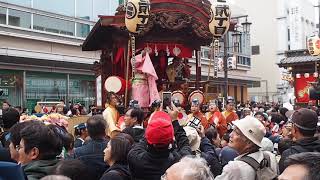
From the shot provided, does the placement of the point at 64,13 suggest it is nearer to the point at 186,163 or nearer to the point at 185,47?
the point at 185,47

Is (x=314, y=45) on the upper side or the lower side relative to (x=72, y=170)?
upper

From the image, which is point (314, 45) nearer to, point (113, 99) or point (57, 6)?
point (57, 6)

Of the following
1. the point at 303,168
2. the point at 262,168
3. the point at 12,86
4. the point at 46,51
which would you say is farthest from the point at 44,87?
the point at 303,168

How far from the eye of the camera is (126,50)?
1023cm

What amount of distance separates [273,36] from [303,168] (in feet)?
175

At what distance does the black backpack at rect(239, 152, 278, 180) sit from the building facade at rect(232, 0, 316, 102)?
4688 cm

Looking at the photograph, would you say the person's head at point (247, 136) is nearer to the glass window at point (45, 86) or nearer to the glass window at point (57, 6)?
the glass window at point (45, 86)

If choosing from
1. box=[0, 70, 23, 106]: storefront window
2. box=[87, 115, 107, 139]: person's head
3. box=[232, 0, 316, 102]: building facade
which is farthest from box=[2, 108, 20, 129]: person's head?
box=[232, 0, 316, 102]: building facade

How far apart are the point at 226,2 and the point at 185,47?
1.52 m

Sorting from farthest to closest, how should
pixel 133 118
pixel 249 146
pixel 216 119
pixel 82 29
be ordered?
pixel 82 29 < pixel 216 119 < pixel 133 118 < pixel 249 146

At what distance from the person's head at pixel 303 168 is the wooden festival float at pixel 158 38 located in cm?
675

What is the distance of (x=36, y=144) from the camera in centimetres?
330

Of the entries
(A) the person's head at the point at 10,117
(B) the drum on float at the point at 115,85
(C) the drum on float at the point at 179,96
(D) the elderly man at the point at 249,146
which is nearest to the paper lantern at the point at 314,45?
(C) the drum on float at the point at 179,96

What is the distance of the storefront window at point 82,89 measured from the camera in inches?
853
